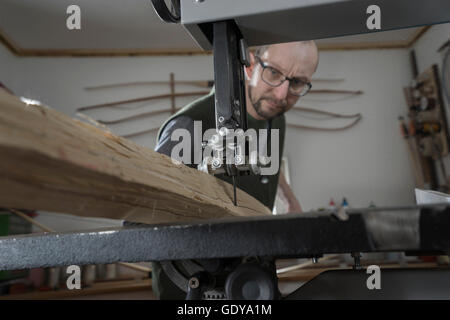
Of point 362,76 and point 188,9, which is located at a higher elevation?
point 362,76

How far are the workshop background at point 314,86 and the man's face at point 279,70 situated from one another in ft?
6.61

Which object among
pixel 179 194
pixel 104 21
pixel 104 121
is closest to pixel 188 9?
pixel 179 194

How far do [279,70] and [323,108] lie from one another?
7.82ft

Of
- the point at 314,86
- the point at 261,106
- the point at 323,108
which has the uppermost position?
the point at 314,86

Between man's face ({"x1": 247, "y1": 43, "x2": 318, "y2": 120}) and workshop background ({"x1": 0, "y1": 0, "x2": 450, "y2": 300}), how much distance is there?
2.01 m

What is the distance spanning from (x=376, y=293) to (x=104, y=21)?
3379 millimetres

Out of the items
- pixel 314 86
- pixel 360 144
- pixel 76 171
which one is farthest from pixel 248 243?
pixel 314 86

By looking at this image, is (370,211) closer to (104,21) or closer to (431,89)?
(104,21)

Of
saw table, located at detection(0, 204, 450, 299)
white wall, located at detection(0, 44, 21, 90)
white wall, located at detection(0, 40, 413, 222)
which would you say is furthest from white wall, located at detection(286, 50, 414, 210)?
saw table, located at detection(0, 204, 450, 299)

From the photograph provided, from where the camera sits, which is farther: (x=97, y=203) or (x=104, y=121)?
(x=104, y=121)

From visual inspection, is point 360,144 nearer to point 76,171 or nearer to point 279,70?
point 279,70

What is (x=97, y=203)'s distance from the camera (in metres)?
0.41

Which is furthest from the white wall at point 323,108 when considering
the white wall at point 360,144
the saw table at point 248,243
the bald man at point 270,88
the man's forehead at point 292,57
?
the saw table at point 248,243

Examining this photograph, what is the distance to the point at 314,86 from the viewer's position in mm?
3951
